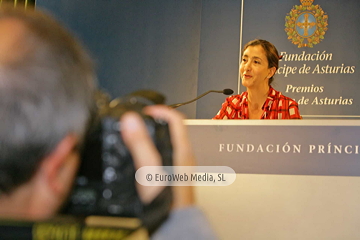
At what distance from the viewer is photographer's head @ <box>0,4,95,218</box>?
8.6 inches

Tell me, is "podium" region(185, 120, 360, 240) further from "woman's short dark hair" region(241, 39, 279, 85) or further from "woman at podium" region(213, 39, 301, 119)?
"woman's short dark hair" region(241, 39, 279, 85)

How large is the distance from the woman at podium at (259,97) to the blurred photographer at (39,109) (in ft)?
4.91

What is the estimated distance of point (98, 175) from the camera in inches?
11.4

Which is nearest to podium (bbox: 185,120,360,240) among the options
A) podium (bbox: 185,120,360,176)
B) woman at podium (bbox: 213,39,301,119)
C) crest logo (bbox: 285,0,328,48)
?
podium (bbox: 185,120,360,176)

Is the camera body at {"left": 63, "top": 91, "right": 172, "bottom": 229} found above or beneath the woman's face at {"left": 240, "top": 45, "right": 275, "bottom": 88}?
beneath

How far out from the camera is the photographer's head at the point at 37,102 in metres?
0.22

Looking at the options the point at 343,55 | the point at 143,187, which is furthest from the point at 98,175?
the point at 343,55

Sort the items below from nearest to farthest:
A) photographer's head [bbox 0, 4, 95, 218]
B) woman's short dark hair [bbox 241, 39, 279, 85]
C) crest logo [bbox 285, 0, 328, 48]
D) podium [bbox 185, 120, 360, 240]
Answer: photographer's head [bbox 0, 4, 95, 218] → podium [bbox 185, 120, 360, 240] → woman's short dark hair [bbox 241, 39, 279, 85] → crest logo [bbox 285, 0, 328, 48]

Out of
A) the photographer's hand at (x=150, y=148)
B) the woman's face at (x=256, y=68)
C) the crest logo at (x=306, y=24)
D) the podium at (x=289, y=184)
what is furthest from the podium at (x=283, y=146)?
the crest logo at (x=306, y=24)

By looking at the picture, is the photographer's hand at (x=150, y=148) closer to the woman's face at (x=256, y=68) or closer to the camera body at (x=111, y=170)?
the camera body at (x=111, y=170)

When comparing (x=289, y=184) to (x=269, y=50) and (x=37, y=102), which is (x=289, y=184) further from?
(x=269, y=50)

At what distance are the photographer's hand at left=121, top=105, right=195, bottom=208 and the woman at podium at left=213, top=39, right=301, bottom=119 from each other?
1.42 m

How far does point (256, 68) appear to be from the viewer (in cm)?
200

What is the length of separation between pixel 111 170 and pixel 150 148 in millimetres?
36
